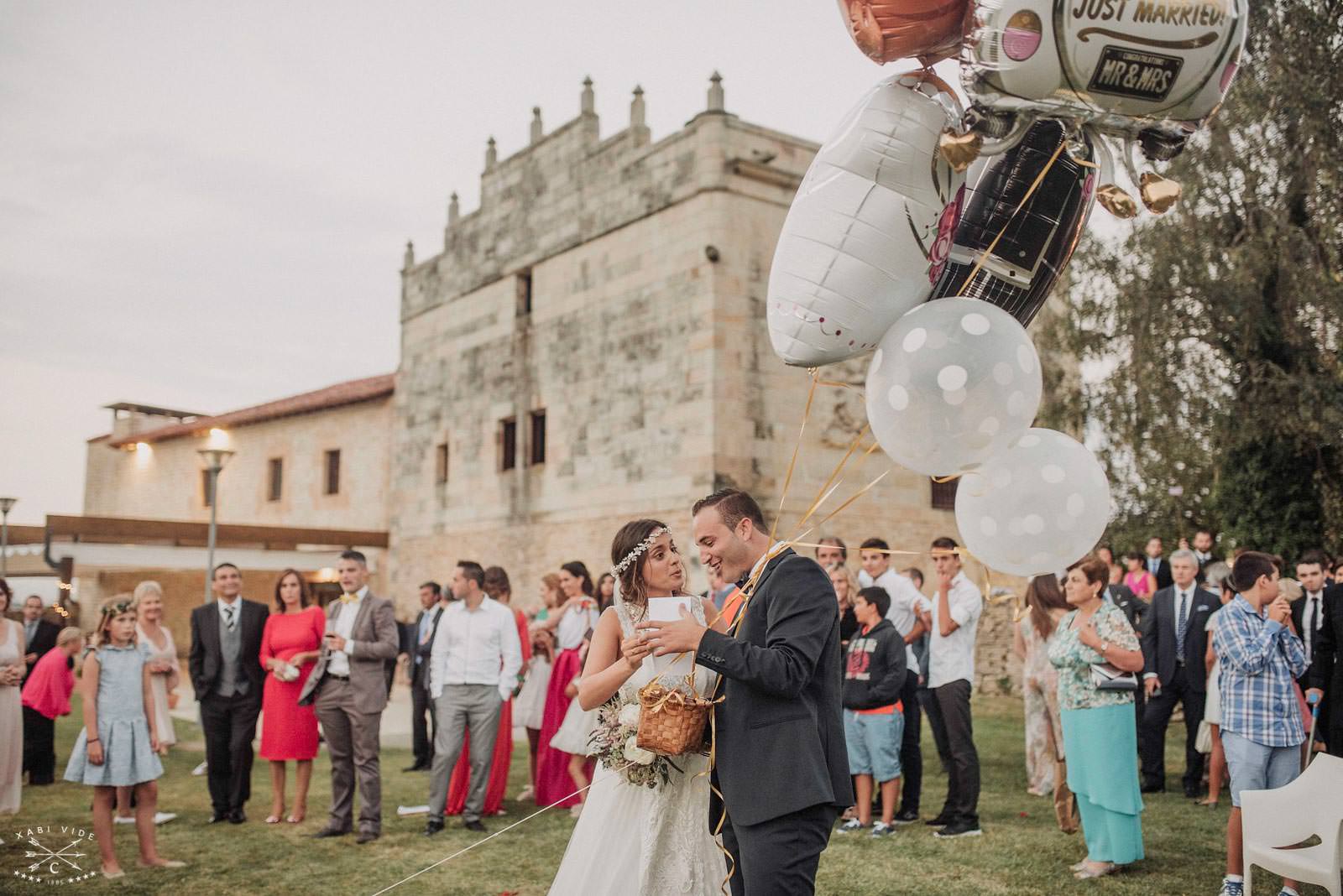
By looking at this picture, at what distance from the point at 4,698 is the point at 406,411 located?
18.0 m

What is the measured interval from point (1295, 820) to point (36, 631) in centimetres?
1175

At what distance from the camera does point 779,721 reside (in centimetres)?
Answer: 329

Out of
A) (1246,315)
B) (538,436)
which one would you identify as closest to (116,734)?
(1246,315)

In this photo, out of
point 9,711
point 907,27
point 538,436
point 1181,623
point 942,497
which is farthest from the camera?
point 538,436

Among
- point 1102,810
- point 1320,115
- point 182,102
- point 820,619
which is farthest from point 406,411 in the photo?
point 820,619

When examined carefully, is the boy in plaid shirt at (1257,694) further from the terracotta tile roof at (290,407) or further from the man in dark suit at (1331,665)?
the terracotta tile roof at (290,407)

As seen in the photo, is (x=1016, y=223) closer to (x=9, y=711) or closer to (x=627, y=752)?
(x=627, y=752)

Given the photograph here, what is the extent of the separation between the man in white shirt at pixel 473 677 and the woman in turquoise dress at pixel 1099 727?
13.7 ft

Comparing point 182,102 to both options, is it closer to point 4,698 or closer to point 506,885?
point 4,698

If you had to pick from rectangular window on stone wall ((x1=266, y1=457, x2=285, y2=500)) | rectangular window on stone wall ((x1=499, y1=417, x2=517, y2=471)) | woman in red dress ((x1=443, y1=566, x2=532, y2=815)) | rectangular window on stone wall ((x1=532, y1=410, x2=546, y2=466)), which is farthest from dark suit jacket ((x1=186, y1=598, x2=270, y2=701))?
rectangular window on stone wall ((x1=266, y1=457, x2=285, y2=500))

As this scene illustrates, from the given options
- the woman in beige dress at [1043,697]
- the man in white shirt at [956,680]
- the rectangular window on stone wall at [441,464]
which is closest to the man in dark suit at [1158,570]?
the woman in beige dress at [1043,697]

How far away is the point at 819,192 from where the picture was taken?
373 cm

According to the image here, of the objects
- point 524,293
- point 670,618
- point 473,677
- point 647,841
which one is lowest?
point 647,841

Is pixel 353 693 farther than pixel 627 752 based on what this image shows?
Yes
